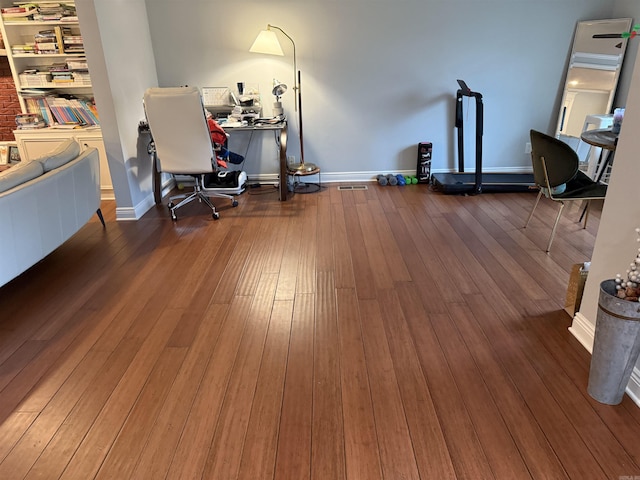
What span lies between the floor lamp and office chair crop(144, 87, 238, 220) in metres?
1.08

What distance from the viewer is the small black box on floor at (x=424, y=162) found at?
468 centimetres

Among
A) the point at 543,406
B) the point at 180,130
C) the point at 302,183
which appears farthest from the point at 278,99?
the point at 543,406

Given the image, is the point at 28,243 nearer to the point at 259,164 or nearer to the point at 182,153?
the point at 182,153

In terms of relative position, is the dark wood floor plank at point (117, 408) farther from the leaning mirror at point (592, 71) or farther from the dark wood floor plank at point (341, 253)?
the leaning mirror at point (592, 71)

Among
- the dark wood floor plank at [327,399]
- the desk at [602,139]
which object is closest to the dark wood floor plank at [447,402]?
the dark wood floor plank at [327,399]

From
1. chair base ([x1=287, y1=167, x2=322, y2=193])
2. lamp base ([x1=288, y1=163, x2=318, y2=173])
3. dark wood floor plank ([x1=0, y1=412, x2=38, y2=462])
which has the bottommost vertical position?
dark wood floor plank ([x1=0, y1=412, x2=38, y2=462])

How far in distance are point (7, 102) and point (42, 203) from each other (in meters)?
2.56

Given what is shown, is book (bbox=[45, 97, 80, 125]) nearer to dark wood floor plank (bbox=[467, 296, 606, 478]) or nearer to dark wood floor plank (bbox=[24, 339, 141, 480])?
dark wood floor plank (bbox=[24, 339, 141, 480])

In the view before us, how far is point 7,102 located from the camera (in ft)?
14.8

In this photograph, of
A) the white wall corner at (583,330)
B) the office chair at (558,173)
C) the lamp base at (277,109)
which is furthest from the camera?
the lamp base at (277,109)

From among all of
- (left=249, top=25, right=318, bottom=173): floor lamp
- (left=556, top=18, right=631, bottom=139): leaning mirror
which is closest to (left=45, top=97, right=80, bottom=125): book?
(left=249, top=25, right=318, bottom=173): floor lamp

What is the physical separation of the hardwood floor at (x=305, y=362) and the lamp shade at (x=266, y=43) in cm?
190

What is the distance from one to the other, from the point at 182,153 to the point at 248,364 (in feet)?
7.34

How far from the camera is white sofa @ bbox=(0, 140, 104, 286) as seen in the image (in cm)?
252
